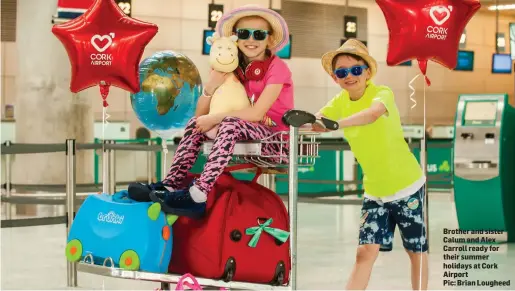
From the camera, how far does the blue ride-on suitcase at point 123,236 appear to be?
3428 millimetres

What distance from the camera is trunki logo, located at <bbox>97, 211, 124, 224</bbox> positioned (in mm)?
3488

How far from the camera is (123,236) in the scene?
3.46 meters

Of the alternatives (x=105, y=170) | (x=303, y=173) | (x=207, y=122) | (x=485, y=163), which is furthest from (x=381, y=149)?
(x=303, y=173)

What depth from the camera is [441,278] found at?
21.2ft

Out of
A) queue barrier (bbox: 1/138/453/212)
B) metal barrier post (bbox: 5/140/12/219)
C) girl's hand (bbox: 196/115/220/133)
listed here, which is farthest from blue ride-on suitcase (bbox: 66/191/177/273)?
metal barrier post (bbox: 5/140/12/219)

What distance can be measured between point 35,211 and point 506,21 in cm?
1449

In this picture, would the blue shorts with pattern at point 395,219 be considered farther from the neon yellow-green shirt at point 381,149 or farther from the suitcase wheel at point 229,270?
the suitcase wheel at point 229,270

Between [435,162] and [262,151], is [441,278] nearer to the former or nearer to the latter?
[262,151]

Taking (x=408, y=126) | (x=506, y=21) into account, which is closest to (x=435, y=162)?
(x=408, y=126)

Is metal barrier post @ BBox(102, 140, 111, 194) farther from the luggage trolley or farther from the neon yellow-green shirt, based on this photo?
the neon yellow-green shirt

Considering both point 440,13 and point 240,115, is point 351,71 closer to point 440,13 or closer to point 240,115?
point 440,13

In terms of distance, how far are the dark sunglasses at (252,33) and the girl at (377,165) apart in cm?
54

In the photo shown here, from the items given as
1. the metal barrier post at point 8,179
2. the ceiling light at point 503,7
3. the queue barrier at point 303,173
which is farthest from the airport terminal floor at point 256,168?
the ceiling light at point 503,7

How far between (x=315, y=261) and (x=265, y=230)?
3.86 metres
